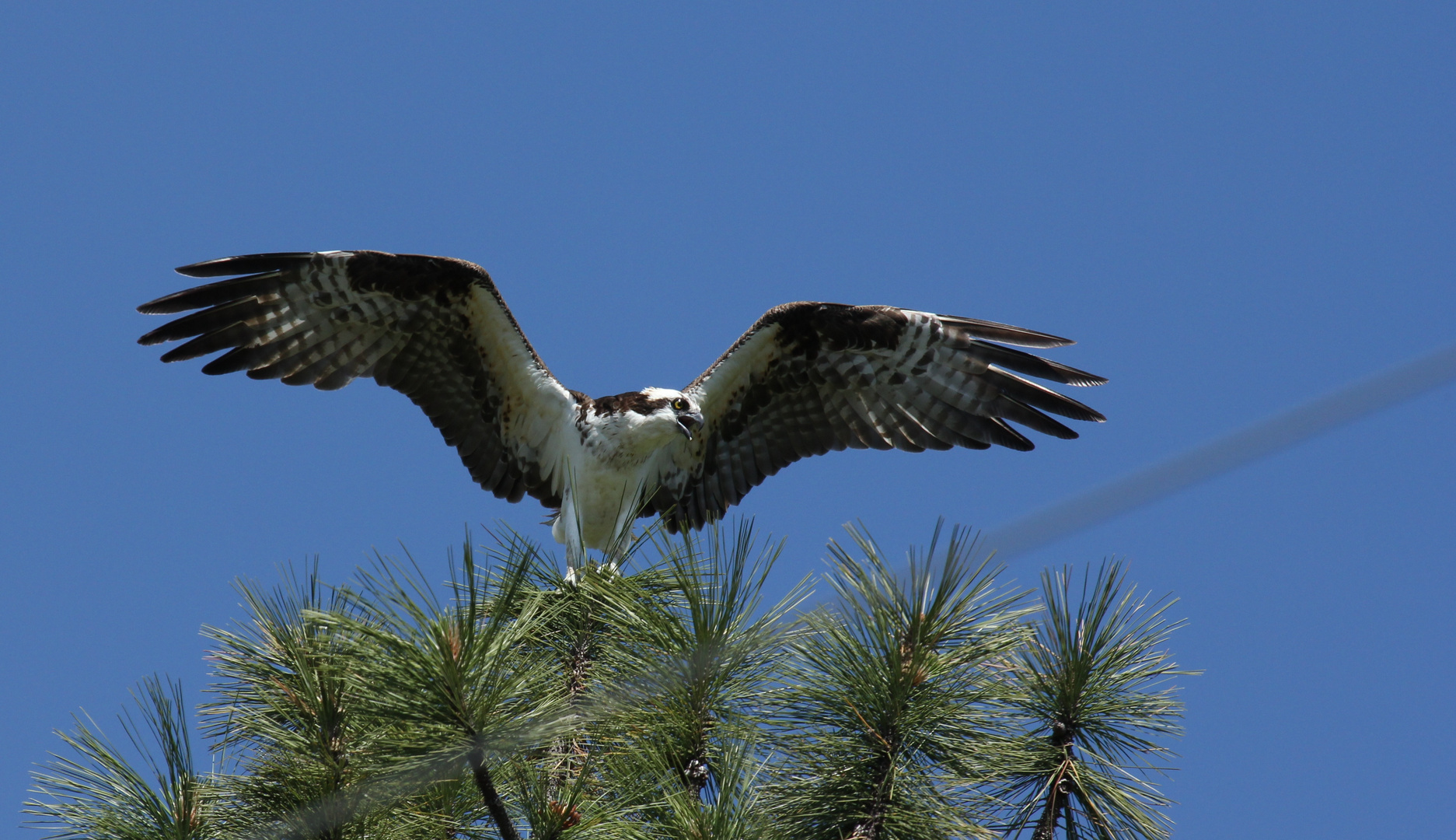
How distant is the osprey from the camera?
7484mm

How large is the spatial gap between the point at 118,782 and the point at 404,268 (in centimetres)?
382

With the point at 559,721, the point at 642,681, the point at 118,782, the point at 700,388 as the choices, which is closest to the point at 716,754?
the point at 642,681

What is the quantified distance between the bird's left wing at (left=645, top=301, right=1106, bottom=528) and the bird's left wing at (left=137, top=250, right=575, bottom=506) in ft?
Result: 3.36

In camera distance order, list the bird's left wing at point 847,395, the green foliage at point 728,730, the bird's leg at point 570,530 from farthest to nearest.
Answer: the bird's left wing at point 847,395 → the bird's leg at point 570,530 → the green foliage at point 728,730

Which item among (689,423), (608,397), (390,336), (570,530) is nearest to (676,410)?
(689,423)

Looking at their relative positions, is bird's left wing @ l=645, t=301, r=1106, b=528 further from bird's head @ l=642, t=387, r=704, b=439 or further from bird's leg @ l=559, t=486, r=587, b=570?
bird's leg @ l=559, t=486, r=587, b=570

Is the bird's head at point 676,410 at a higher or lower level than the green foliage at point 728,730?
higher

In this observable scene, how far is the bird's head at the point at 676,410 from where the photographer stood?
738 cm

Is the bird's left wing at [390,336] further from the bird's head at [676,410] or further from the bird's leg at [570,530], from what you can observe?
the bird's head at [676,410]

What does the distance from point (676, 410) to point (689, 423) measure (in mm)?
118

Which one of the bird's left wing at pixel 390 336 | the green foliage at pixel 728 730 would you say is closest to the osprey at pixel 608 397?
the bird's left wing at pixel 390 336

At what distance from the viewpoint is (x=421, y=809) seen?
4332 mm

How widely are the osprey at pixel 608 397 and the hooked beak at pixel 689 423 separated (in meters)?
0.01

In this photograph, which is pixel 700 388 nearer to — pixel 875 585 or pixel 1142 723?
pixel 875 585
